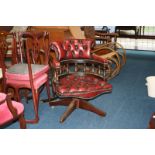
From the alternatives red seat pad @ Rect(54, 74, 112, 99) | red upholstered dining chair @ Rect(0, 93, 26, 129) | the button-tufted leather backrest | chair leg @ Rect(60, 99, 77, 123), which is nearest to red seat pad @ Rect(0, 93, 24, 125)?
red upholstered dining chair @ Rect(0, 93, 26, 129)

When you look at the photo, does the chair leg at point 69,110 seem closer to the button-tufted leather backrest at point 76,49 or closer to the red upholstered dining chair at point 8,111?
the button-tufted leather backrest at point 76,49

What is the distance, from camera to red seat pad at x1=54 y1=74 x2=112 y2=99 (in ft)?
7.66

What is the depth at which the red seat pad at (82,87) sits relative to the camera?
234cm

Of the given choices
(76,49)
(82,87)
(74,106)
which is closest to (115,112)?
(74,106)

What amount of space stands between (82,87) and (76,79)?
0.24m

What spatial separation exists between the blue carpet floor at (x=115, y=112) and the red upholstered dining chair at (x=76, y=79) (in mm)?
94

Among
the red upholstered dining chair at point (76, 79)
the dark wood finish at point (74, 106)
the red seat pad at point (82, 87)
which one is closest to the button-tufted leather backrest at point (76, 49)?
the red upholstered dining chair at point (76, 79)
